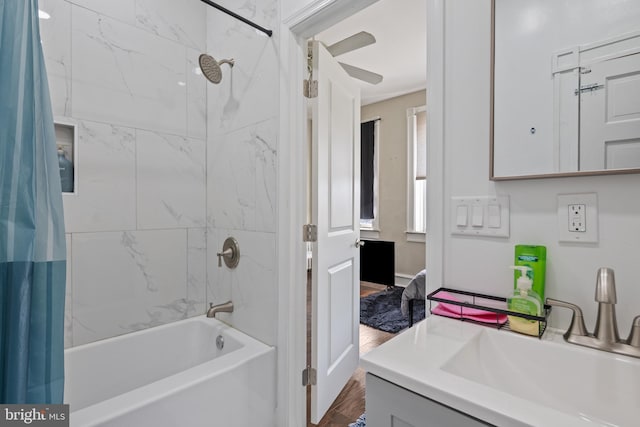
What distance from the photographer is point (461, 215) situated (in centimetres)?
100

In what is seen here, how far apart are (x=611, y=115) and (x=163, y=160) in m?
1.99

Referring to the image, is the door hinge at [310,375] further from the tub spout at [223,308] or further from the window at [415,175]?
the window at [415,175]

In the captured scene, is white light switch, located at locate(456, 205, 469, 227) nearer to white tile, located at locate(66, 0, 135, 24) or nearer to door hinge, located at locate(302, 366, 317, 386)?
door hinge, located at locate(302, 366, 317, 386)

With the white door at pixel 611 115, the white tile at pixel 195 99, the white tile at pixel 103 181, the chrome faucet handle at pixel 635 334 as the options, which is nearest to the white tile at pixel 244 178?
the white tile at pixel 195 99

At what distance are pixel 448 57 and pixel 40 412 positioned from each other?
1.63 m

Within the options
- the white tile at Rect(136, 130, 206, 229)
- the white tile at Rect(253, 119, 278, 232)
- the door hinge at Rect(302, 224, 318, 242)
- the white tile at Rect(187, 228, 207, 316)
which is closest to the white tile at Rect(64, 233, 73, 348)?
the white tile at Rect(136, 130, 206, 229)

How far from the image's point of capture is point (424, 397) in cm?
60

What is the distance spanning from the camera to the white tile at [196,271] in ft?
6.56

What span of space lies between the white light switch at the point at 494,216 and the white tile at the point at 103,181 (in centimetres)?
176

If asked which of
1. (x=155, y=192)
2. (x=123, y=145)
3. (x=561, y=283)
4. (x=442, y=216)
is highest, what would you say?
(x=123, y=145)

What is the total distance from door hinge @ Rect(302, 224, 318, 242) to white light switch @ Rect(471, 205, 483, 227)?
2.87 ft

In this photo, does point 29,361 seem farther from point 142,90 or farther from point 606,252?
point 606,252

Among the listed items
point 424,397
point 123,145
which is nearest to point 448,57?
point 424,397

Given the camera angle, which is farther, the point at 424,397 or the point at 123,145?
the point at 123,145
